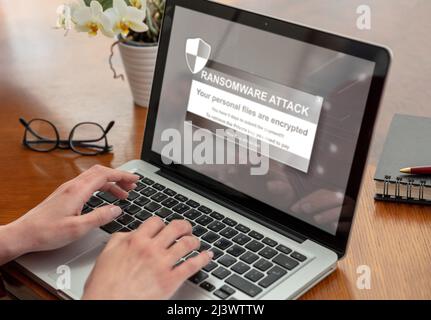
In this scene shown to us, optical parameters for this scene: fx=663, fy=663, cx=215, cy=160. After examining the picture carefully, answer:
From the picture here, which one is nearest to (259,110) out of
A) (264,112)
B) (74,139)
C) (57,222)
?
(264,112)

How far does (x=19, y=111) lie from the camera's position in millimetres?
1510

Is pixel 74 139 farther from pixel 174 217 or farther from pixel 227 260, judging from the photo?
pixel 227 260

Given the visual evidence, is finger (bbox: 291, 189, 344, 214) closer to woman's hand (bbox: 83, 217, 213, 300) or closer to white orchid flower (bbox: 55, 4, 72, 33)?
woman's hand (bbox: 83, 217, 213, 300)

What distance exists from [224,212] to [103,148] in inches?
14.6

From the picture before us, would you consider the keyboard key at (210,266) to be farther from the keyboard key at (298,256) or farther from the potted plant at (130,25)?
the potted plant at (130,25)

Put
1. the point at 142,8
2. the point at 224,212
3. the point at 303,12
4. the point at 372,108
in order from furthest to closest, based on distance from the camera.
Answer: the point at 303,12
the point at 142,8
the point at 224,212
the point at 372,108

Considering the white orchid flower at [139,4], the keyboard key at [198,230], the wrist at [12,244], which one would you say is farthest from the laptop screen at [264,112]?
the wrist at [12,244]

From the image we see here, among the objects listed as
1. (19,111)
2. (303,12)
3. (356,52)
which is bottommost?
(19,111)

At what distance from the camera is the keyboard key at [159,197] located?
1.12 m

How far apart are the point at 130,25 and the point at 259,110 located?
41 centimetres

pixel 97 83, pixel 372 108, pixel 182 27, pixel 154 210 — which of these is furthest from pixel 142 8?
pixel 372 108

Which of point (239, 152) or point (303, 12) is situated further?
point (303, 12)

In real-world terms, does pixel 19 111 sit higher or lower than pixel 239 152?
lower

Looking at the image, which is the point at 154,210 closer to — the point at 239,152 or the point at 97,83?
the point at 239,152
